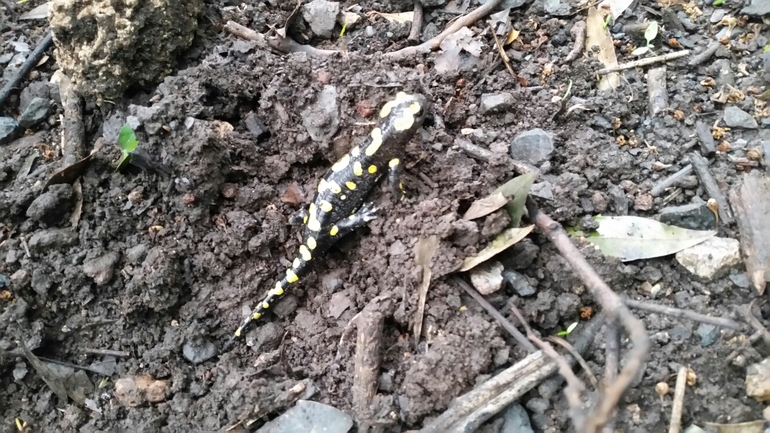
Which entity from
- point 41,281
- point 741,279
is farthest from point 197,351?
point 741,279

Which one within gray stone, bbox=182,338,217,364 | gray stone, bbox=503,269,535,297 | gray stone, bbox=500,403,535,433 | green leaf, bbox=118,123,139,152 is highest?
green leaf, bbox=118,123,139,152

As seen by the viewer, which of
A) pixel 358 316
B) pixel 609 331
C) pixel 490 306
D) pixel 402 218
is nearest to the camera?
pixel 609 331

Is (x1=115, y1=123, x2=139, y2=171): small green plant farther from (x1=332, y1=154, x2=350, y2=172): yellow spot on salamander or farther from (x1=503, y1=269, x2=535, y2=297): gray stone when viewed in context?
(x1=503, y1=269, x2=535, y2=297): gray stone

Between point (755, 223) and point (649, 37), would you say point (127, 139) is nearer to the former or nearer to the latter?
point (649, 37)

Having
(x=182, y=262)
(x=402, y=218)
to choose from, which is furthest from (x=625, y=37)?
(x=182, y=262)

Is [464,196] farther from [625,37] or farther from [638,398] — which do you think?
[625,37]

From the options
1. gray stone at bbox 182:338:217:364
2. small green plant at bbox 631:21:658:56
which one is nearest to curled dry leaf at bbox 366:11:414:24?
small green plant at bbox 631:21:658:56
